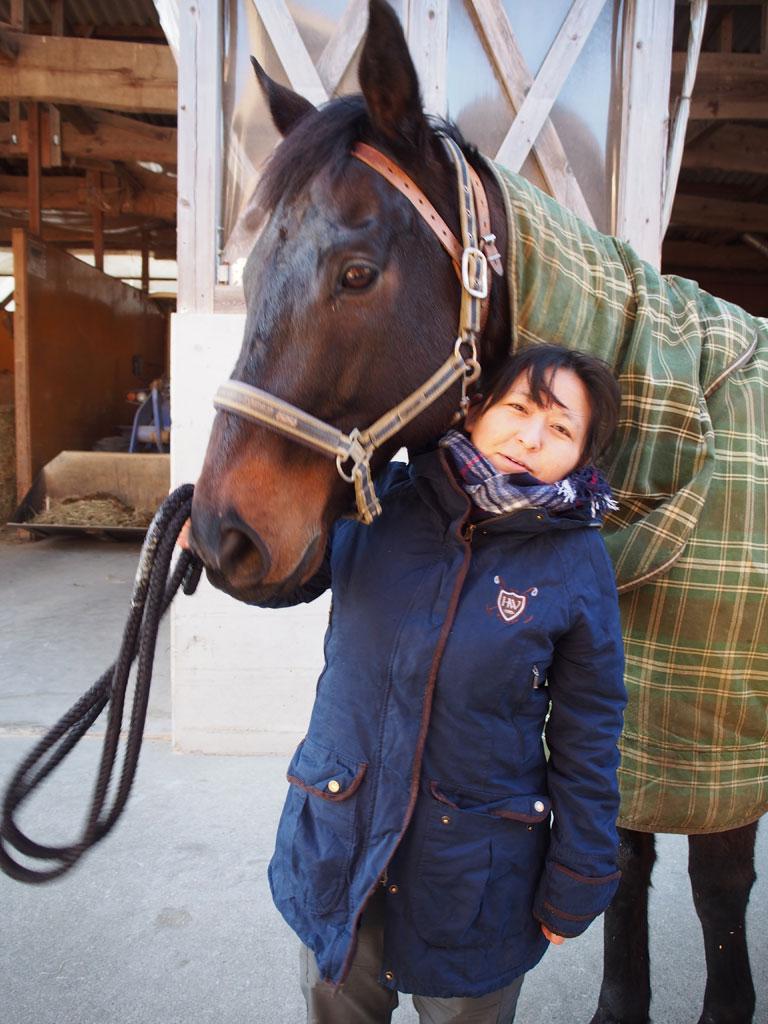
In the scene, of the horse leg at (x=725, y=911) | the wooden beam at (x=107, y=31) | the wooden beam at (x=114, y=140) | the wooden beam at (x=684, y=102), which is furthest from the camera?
the wooden beam at (x=114, y=140)

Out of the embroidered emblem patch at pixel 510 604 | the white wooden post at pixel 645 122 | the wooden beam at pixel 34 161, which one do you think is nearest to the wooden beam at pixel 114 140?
the wooden beam at pixel 34 161

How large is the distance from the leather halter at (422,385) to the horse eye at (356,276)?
120 millimetres

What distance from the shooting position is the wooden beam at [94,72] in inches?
169

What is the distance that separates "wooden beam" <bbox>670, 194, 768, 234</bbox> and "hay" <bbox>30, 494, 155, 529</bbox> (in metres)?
6.07

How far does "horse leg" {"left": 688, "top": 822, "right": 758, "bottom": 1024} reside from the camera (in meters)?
1.21

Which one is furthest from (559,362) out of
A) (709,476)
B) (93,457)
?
(93,457)

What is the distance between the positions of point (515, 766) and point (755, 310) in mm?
10660

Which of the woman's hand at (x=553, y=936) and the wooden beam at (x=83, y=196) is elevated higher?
the wooden beam at (x=83, y=196)

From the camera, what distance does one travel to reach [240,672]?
247 centimetres

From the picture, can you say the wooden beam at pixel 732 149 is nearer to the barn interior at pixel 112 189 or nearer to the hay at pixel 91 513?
the barn interior at pixel 112 189

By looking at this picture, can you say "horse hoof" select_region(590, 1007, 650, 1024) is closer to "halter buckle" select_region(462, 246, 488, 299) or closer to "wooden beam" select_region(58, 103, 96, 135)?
"halter buckle" select_region(462, 246, 488, 299)

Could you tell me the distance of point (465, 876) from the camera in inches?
32.9

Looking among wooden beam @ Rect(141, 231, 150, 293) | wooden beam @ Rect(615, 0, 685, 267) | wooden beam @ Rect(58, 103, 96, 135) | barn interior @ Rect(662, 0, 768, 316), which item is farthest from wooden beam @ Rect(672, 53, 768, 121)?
wooden beam @ Rect(141, 231, 150, 293)

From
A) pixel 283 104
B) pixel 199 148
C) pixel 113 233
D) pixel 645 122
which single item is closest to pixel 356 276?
pixel 283 104
